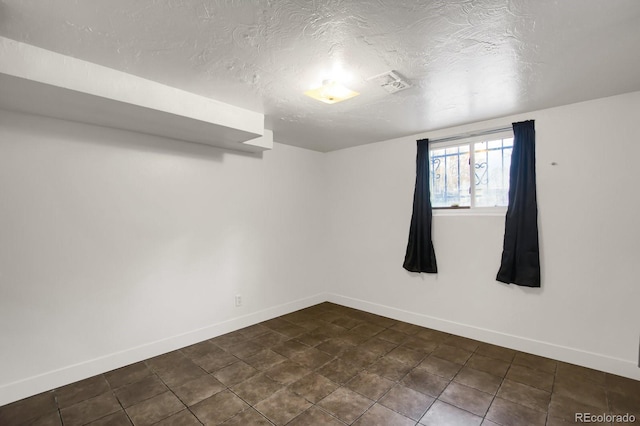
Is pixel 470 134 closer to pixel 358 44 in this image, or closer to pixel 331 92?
pixel 331 92

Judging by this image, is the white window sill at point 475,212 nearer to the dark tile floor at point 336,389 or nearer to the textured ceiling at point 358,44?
the textured ceiling at point 358,44

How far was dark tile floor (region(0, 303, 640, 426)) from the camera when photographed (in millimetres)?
2018

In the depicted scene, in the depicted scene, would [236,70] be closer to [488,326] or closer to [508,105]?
[508,105]

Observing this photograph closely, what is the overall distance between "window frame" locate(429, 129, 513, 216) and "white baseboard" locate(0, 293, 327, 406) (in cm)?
265

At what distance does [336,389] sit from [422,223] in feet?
7.16

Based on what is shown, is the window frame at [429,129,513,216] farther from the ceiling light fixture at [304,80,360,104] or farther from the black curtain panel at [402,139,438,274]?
the ceiling light fixture at [304,80,360,104]

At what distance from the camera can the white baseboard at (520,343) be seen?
8.21ft

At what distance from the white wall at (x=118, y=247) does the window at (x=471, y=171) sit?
2205 millimetres

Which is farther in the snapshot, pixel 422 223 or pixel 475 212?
pixel 422 223

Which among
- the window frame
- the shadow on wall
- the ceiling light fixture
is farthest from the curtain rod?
the shadow on wall

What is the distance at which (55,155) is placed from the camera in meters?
2.41

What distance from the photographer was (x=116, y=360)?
8.74 feet

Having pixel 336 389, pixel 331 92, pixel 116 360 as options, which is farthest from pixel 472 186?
pixel 116 360

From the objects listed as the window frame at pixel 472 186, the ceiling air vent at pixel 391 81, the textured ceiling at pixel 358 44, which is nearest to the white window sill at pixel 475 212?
the window frame at pixel 472 186
